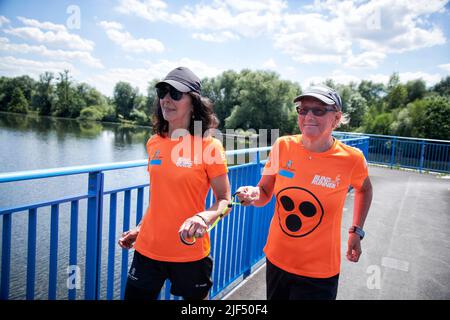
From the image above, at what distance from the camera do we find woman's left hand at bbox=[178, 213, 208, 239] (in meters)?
1.62

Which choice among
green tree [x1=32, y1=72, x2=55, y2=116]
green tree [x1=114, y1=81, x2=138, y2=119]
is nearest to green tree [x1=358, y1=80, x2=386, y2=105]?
green tree [x1=114, y1=81, x2=138, y2=119]

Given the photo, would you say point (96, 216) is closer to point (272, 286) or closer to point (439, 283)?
point (272, 286)

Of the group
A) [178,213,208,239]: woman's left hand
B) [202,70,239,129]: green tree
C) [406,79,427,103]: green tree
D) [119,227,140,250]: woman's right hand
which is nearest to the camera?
[178,213,208,239]: woman's left hand

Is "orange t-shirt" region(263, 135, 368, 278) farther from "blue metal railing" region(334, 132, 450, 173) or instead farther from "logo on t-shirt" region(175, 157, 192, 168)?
"blue metal railing" region(334, 132, 450, 173)

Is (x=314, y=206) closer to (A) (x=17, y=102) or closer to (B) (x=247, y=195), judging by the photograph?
(B) (x=247, y=195)

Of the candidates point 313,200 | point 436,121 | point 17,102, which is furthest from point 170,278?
point 17,102

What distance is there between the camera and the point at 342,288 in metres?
3.65

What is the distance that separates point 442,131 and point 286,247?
22559 millimetres

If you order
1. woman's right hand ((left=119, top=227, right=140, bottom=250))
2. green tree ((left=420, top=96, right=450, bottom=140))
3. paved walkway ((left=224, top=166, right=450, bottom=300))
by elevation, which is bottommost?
paved walkway ((left=224, top=166, right=450, bottom=300))

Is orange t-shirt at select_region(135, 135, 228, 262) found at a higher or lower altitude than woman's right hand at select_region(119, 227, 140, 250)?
higher

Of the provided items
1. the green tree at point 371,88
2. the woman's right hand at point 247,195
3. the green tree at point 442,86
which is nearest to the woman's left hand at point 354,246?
the woman's right hand at point 247,195

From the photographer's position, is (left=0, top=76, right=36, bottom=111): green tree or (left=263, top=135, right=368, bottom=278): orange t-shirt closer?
(left=263, top=135, right=368, bottom=278): orange t-shirt

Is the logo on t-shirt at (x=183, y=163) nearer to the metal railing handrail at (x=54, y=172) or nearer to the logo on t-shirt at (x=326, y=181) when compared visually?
the metal railing handrail at (x=54, y=172)

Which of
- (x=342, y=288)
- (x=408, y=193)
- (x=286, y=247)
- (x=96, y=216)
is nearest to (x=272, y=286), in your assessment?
(x=286, y=247)
